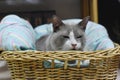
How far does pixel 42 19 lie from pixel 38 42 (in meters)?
0.58

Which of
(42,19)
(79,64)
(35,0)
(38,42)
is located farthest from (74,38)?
(35,0)

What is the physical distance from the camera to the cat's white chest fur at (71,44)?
1.08 m

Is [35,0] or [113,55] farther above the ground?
[35,0]

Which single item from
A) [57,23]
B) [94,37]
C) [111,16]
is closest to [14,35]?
[57,23]

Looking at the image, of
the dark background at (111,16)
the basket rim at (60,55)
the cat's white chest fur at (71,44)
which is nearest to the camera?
the basket rim at (60,55)

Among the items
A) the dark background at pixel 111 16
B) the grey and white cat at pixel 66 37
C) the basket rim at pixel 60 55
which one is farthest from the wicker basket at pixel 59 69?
the dark background at pixel 111 16

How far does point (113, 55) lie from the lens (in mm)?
1020

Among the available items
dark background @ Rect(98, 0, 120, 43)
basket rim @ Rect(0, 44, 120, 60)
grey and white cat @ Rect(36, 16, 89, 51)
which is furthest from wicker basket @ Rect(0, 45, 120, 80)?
dark background @ Rect(98, 0, 120, 43)

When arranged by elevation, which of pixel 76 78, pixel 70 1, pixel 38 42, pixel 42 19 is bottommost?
pixel 76 78

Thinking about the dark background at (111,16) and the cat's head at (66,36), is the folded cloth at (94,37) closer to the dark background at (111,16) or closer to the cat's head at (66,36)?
the cat's head at (66,36)

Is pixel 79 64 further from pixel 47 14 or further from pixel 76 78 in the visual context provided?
pixel 47 14

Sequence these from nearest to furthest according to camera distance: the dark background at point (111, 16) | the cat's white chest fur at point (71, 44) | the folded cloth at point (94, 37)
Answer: the cat's white chest fur at point (71, 44) → the folded cloth at point (94, 37) → the dark background at point (111, 16)

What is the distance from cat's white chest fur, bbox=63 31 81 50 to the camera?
108 centimetres

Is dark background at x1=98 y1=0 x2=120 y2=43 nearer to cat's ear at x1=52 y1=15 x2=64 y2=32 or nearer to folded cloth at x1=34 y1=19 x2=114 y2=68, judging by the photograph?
folded cloth at x1=34 y1=19 x2=114 y2=68
